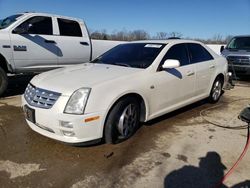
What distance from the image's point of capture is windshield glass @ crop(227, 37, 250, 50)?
9969mm

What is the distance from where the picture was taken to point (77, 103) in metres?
3.07

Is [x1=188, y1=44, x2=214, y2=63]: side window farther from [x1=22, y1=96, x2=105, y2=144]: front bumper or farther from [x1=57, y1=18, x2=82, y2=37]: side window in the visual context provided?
[x1=57, y1=18, x2=82, y2=37]: side window

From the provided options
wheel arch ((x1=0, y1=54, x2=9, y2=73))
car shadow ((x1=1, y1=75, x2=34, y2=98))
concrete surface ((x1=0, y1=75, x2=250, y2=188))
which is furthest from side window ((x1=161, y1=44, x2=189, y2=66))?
car shadow ((x1=1, y1=75, x2=34, y2=98))

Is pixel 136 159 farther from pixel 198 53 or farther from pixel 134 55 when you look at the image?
pixel 198 53

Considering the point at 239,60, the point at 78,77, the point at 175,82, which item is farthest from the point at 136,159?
the point at 239,60

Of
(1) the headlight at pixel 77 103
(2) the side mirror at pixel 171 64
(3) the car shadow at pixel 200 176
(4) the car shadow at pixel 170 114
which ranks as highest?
(2) the side mirror at pixel 171 64

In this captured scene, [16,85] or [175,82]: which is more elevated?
[175,82]

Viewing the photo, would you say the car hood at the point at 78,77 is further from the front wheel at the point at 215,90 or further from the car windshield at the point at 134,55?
the front wheel at the point at 215,90

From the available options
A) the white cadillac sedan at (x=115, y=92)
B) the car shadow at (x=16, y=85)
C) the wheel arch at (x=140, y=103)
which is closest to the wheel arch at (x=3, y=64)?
the car shadow at (x=16, y=85)

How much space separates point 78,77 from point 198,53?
2.81 meters

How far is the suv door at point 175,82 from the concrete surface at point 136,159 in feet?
Answer: 1.48

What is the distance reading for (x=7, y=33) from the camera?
5.68m

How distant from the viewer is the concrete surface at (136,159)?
277cm

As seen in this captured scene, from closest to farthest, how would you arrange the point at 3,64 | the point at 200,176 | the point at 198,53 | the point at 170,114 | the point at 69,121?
the point at 200,176, the point at 69,121, the point at 170,114, the point at 198,53, the point at 3,64
